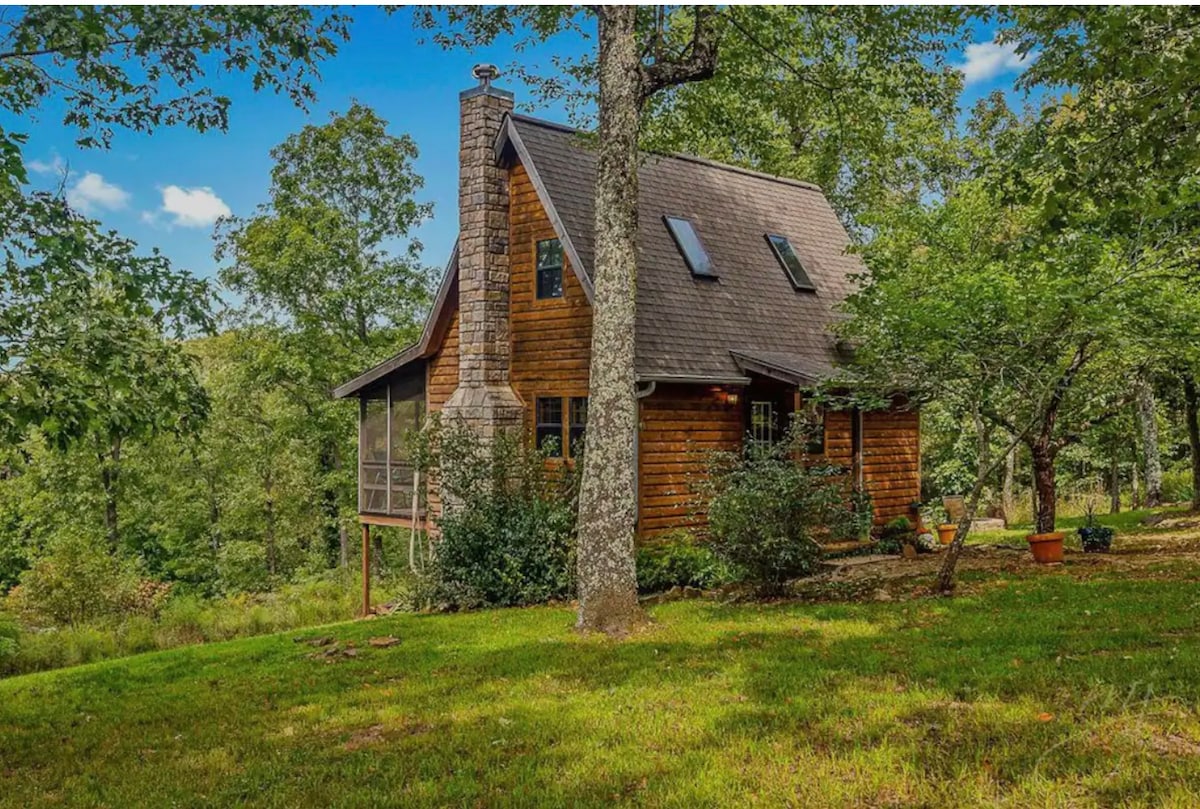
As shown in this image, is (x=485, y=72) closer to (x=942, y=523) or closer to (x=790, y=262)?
(x=790, y=262)

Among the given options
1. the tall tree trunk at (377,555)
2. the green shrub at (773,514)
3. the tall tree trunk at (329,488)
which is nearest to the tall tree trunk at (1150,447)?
the green shrub at (773,514)

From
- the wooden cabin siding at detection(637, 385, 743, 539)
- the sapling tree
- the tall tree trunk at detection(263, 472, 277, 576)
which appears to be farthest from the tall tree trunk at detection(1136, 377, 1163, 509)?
the tall tree trunk at detection(263, 472, 277, 576)

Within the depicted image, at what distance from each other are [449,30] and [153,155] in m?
13.2

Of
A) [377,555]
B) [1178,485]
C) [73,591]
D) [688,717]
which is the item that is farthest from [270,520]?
[1178,485]

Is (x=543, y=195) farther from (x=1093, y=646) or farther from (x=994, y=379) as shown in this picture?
(x=1093, y=646)

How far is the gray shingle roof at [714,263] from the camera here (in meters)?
14.4

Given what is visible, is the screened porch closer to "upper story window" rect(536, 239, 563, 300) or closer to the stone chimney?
the stone chimney

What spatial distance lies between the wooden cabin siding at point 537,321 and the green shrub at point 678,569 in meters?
2.94

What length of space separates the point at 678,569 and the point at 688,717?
709 cm

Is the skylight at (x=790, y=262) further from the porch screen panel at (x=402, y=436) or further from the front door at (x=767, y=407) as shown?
the porch screen panel at (x=402, y=436)

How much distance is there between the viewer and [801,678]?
22.3 feet

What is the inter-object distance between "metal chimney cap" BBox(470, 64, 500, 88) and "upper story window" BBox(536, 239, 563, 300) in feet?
9.58

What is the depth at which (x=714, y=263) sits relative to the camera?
54.1ft

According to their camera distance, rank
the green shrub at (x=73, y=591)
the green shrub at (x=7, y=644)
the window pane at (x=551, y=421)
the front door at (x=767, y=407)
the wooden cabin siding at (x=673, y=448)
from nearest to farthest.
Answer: the green shrub at (x=7, y=644), the wooden cabin siding at (x=673, y=448), the window pane at (x=551, y=421), the front door at (x=767, y=407), the green shrub at (x=73, y=591)
